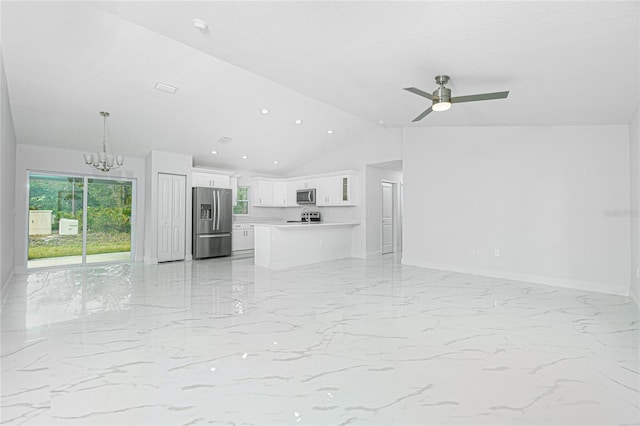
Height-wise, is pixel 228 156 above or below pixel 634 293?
above

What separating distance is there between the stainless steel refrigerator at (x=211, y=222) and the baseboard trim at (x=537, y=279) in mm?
4577

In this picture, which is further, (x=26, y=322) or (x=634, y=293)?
(x=634, y=293)

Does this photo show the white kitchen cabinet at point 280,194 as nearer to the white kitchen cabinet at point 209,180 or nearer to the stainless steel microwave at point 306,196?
the stainless steel microwave at point 306,196

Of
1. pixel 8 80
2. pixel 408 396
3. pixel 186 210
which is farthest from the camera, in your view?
pixel 186 210

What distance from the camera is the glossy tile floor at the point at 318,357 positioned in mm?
1849

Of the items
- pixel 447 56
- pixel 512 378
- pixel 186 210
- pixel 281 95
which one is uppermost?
pixel 281 95

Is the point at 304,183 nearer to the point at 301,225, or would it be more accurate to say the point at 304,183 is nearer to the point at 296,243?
the point at 301,225

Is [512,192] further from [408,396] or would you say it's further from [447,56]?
[408,396]

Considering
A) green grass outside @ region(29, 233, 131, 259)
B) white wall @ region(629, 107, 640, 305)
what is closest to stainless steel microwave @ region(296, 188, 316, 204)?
green grass outside @ region(29, 233, 131, 259)

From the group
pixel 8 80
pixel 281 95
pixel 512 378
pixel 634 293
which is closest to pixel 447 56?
pixel 512 378

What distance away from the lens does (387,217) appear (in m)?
8.91

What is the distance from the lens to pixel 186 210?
7.67 m

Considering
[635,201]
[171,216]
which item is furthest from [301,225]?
[635,201]

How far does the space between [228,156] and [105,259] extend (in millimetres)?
3495
